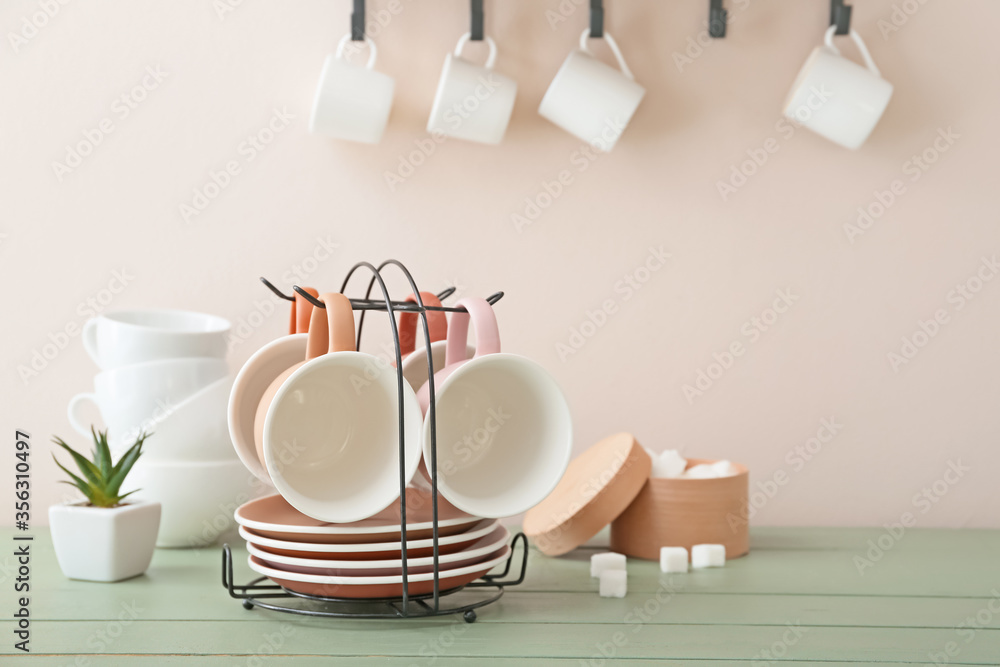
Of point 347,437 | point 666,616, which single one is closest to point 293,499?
point 347,437

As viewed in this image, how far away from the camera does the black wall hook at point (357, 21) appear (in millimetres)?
1245

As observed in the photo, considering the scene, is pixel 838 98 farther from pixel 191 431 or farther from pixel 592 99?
pixel 191 431

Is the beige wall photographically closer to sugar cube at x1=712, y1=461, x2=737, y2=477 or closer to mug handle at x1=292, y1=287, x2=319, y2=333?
sugar cube at x1=712, y1=461, x2=737, y2=477

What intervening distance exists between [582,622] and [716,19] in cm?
89

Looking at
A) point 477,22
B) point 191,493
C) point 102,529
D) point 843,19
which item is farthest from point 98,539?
point 843,19

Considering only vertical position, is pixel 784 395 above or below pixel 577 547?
above

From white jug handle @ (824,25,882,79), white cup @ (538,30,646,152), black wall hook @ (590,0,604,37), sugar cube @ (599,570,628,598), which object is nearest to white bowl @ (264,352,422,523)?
sugar cube @ (599,570,628,598)

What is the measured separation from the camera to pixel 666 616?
82 centimetres

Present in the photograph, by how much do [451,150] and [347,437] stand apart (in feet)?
1.99

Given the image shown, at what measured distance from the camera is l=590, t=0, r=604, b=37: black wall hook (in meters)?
1.25

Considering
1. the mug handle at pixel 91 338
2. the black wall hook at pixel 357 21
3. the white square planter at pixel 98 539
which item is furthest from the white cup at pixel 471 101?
the white square planter at pixel 98 539

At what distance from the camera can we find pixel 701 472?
1115 mm

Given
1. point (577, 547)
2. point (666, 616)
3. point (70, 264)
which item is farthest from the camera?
point (70, 264)

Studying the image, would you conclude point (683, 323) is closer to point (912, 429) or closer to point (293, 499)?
point (912, 429)
